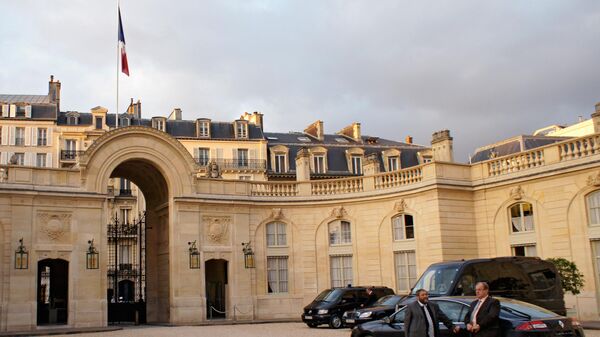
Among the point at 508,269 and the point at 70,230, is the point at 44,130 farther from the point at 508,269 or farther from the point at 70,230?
the point at 508,269

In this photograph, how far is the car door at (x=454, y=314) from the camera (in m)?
11.2

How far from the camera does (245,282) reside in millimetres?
28891

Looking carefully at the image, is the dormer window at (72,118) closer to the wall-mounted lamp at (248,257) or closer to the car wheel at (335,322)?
the wall-mounted lamp at (248,257)

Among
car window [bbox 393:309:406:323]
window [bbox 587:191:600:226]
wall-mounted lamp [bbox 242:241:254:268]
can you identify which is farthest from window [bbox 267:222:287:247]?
car window [bbox 393:309:406:323]

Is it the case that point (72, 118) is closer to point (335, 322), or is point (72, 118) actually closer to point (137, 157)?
point (137, 157)

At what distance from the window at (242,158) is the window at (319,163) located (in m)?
4.97

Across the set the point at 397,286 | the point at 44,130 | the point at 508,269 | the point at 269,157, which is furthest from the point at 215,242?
the point at 44,130

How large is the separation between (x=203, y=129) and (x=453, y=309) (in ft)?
130

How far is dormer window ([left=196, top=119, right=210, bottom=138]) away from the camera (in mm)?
49325

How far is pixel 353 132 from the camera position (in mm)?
55375

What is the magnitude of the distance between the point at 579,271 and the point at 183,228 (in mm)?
15197

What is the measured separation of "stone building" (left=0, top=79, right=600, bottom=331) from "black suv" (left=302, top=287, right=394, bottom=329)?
10.1 feet

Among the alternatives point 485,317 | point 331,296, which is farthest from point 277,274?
point 485,317

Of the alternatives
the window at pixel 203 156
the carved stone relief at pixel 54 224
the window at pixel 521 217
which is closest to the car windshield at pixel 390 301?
the window at pixel 521 217
